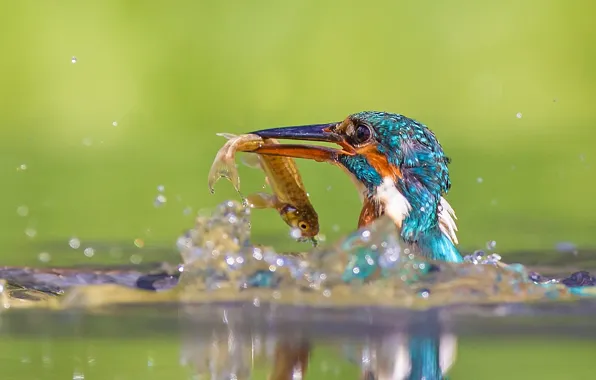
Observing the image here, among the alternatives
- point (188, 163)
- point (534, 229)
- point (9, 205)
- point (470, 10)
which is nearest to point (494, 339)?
point (534, 229)

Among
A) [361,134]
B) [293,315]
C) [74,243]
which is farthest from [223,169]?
[74,243]

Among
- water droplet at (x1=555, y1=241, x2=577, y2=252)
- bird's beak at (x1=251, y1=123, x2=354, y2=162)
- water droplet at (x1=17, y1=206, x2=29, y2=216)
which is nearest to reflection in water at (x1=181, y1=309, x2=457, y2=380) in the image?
bird's beak at (x1=251, y1=123, x2=354, y2=162)

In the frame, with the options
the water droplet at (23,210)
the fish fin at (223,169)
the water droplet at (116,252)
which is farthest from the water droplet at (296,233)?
the water droplet at (23,210)

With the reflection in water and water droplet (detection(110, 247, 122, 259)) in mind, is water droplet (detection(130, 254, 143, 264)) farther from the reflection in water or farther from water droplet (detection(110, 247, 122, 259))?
the reflection in water

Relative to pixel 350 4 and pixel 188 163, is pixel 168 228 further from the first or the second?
pixel 350 4

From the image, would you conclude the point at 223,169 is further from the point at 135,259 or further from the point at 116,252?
the point at 116,252

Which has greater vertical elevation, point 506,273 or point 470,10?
point 470,10
